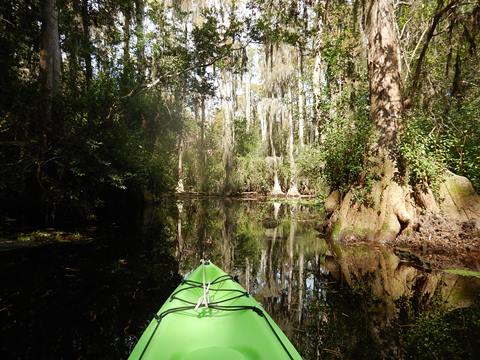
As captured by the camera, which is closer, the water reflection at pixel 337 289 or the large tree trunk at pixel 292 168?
the water reflection at pixel 337 289

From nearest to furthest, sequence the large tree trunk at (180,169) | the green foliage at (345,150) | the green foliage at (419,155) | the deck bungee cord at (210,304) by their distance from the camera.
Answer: the deck bungee cord at (210,304), the green foliage at (419,155), the green foliage at (345,150), the large tree trunk at (180,169)

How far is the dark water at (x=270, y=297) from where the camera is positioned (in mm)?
3303

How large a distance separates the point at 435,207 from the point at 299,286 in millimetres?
4256

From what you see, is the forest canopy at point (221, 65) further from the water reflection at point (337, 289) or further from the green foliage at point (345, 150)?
the water reflection at point (337, 289)

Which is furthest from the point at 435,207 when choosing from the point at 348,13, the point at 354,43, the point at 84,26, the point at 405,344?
the point at 84,26

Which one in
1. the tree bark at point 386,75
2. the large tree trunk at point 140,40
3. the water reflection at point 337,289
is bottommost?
the water reflection at point 337,289

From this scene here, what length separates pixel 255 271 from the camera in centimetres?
636

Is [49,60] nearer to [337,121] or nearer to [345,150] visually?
[337,121]

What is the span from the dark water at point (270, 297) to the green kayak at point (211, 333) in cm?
65

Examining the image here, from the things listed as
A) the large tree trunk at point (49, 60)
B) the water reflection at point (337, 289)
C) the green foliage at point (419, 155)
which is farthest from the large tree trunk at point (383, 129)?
the large tree trunk at point (49, 60)

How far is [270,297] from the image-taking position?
488cm

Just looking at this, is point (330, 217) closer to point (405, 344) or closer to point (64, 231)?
point (405, 344)

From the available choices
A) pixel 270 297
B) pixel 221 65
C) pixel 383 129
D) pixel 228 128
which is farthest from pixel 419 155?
pixel 228 128

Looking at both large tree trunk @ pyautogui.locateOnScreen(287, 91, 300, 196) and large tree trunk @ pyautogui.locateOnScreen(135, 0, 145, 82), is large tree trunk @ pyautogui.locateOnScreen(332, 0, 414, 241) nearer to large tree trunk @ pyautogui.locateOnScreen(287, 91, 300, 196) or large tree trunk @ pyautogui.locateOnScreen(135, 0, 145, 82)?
large tree trunk @ pyautogui.locateOnScreen(135, 0, 145, 82)
